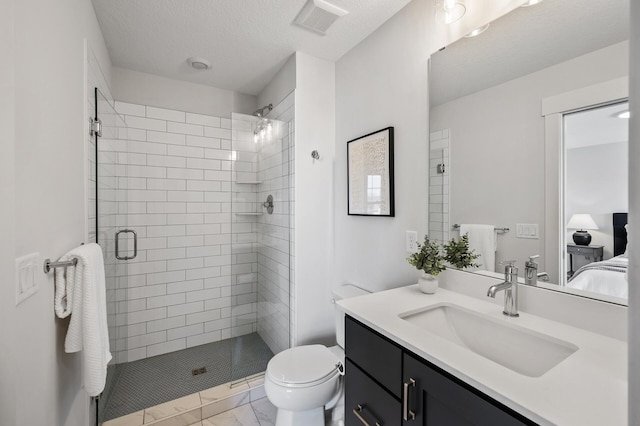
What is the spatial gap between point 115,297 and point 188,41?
1885 mm

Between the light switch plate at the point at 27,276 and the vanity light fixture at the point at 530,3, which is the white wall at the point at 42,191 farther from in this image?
the vanity light fixture at the point at 530,3

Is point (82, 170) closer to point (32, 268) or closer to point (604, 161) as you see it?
point (32, 268)

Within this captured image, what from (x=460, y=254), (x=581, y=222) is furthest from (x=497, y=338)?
(x=581, y=222)

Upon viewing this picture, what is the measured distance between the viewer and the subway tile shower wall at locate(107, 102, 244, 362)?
2.47 m

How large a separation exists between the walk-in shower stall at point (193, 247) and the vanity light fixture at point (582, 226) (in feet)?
5.34

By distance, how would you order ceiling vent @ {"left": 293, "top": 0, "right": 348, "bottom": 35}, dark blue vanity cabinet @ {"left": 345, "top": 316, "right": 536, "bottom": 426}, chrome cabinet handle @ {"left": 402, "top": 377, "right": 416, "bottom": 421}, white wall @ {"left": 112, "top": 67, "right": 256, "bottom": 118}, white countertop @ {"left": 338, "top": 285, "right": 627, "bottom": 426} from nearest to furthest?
white countertop @ {"left": 338, "top": 285, "right": 627, "bottom": 426} < dark blue vanity cabinet @ {"left": 345, "top": 316, "right": 536, "bottom": 426} < chrome cabinet handle @ {"left": 402, "top": 377, "right": 416, "bottom": 421} < ceiling vent @ {"left": 293, "top": 0, "right": 348, "bottom": 35} < white wall @ {"left": 112, "top": 67, "right": 256, "bottom": 118}

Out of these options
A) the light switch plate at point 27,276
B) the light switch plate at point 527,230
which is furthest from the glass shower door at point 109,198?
the light switch plate at point 527,230

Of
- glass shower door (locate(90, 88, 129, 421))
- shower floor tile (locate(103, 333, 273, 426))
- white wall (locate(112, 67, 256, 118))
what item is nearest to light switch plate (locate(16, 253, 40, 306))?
glass shower door (locate(90, 88, 129, 421))

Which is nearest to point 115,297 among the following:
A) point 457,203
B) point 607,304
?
point 457,203

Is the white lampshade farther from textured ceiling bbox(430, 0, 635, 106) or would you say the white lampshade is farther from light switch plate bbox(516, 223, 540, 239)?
textured ceiling bbox(430, 0, 635, 106)

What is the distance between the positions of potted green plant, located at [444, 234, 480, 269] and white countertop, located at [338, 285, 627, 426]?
257 millimetres

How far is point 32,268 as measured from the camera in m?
0.87

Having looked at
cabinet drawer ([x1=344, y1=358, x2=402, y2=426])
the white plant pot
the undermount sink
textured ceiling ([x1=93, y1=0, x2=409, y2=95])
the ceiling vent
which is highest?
textured ceiling ([x1=93, y1=0, x2=409, y2=95])

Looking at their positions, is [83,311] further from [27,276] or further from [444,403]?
[444,403]
